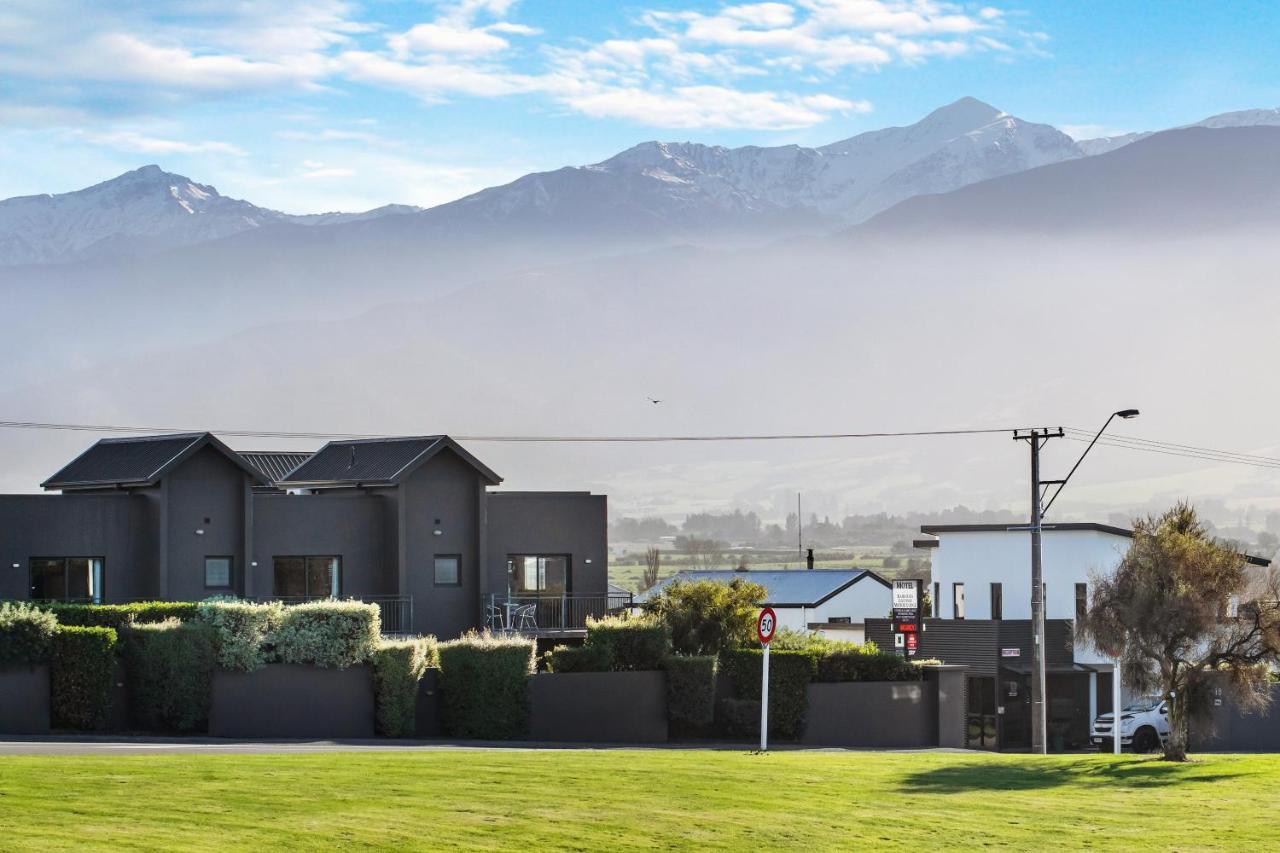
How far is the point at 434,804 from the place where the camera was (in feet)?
68.6

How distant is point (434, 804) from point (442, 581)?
116 feet

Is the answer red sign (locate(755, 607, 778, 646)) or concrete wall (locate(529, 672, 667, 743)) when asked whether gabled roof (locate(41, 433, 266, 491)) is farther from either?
red sign (locate(755, 607, 778, 646))

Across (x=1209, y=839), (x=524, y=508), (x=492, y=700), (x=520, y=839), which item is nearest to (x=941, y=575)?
(x=524, y=508)

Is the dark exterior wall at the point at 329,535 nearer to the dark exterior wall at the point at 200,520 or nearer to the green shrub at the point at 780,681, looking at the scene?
the dark exterior wall at the point at 200,520

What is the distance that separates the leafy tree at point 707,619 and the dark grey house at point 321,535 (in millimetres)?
11730

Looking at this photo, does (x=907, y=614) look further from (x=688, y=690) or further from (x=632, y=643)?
(x=632, y=643)

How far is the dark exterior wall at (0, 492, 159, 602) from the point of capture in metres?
49.6

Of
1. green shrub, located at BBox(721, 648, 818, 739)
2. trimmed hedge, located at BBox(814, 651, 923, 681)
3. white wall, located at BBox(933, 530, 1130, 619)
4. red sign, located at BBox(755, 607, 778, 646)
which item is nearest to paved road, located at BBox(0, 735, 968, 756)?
green shrub, located at BBox(721, 648, 818, 739)

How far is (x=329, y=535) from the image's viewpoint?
5416cm

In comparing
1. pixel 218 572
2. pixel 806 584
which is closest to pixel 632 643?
pixel 218 572

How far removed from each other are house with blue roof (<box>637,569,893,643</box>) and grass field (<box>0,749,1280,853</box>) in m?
46.1

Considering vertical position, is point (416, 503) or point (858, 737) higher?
point (416, 503)

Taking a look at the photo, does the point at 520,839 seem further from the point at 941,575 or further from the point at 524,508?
the point at 941,575

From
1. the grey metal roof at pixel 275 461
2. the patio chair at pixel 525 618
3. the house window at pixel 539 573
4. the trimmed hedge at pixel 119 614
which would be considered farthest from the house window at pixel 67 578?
the house window at pixel 539 573
